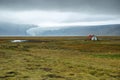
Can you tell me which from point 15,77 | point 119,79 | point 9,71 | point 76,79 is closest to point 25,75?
point 15,77

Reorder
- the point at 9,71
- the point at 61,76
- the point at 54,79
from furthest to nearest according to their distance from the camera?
1. the point at 9,71
2. the point at 61,76
3. the point at 54,79

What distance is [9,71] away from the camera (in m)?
20.9

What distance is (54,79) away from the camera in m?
17.5

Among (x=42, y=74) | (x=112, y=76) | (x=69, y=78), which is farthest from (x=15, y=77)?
(x=112, y=76)

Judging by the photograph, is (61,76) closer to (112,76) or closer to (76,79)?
(76,79)

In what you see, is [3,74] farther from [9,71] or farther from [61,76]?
[61,76]

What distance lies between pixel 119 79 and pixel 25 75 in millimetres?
6782

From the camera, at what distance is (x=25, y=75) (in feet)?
61.9

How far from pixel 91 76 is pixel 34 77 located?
4.23 metres

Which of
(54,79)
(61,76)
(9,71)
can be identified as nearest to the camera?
(54,79)

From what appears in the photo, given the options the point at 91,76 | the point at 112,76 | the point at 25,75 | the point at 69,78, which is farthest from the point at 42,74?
the point at 112,76

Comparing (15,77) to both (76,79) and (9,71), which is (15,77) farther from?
(76,79)

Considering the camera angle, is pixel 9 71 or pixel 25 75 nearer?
pixel 25 75

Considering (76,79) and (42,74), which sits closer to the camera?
(76,79)
